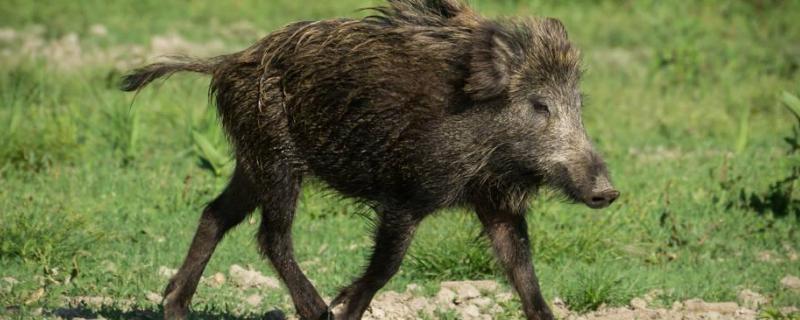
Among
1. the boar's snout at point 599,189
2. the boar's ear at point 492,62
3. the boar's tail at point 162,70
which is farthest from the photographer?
the boar's tail at point 162,70

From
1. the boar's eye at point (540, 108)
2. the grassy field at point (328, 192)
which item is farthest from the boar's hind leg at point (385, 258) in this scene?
the boar's eye at point (540, 108)

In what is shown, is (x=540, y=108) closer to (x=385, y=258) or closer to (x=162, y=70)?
(x=385, y=258)

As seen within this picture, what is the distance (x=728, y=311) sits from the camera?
6.05 m

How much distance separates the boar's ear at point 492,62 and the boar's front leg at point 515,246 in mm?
550

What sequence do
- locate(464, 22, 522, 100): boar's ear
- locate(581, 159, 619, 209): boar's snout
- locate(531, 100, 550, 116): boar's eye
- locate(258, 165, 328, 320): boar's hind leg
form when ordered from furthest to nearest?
1. locate(258, 165, 328, 320): boar's hind leg
2. locate(531, 100, 550, 116): boar's eye
3. locate(464, 22, 522, 100): boar's ear
4. locate(581, 159, 619, 209): boar's snout

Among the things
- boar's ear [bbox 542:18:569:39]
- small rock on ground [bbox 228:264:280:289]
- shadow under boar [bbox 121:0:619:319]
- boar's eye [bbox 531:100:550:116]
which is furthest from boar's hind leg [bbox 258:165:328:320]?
boar's ear [bbox 542:18:569:39]

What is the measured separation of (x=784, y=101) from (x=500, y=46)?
2914 millimetres

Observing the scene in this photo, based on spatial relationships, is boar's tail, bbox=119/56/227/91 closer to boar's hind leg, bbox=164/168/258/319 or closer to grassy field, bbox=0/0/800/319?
boar's hind leg, bbox=164/168/258/319

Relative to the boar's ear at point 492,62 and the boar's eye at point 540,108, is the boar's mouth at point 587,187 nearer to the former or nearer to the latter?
the boar's eye at point 540,108

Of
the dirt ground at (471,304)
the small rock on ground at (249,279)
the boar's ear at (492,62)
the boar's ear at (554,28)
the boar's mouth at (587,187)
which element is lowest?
the small rock on ground at (249,279)

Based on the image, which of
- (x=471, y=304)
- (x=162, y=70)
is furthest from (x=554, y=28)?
(x=162, y=70)

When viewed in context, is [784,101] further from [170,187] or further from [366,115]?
[170,187]

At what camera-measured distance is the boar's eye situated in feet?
17.2

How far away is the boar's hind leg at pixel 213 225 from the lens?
559 cm
